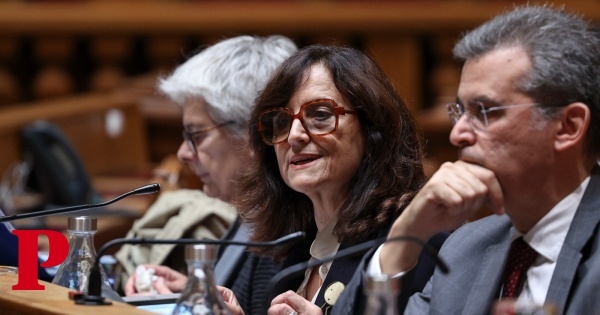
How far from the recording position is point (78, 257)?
2.32 metres

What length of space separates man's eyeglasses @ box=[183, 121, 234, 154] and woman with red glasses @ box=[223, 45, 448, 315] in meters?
0.64

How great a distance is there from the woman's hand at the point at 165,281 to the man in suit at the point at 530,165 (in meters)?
1.01

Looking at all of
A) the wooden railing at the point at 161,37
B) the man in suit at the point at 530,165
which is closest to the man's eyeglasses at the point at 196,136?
the man in suit at the point at 530,165

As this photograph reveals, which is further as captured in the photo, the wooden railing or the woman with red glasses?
the wooden railing

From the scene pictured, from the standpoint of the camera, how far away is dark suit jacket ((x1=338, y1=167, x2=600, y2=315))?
191cm

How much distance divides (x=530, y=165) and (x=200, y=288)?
62 centimetres

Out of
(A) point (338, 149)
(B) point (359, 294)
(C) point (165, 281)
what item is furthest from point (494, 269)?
(C) point (165, 281)

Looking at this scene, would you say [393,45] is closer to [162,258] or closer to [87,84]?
[87,84]

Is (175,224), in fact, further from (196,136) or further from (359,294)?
(359,294)

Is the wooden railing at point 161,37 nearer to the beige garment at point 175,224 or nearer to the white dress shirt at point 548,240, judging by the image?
the beige garment at point 175,224

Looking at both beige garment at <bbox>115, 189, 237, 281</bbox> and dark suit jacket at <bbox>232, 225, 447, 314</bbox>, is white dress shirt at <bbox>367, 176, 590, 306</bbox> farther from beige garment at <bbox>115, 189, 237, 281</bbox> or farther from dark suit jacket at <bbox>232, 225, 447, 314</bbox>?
beige garment at <bbox>115, 189, 237, 281</bbox>

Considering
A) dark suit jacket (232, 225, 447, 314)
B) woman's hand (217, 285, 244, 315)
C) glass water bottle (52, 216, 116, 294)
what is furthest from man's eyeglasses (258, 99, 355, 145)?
glass water bottle (52, 216, 116, 294)

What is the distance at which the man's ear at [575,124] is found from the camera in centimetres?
198

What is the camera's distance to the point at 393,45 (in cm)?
712
